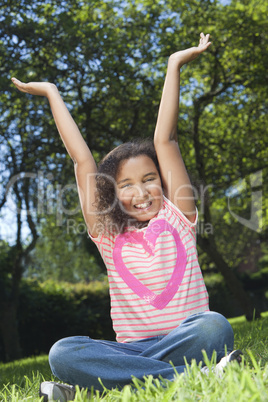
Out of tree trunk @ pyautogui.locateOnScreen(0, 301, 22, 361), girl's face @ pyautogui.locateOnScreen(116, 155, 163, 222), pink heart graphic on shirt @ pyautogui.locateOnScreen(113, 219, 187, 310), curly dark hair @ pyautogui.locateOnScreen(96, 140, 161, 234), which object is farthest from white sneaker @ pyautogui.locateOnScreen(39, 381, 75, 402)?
tree trunk @ pyautogui.locateOnScreen(0, 301, 22, 361)

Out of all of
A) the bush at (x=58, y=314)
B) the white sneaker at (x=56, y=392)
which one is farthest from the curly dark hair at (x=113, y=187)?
the bush at (x=58, y=314)

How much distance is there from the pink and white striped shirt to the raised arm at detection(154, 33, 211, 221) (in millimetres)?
144

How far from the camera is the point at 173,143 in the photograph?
2.82m

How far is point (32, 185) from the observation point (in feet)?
30.0

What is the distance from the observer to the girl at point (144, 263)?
222 centimetres

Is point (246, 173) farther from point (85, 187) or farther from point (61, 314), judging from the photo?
point (85, 187)

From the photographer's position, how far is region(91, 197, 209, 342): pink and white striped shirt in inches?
96.0

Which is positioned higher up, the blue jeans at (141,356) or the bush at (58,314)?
the blue jeans at (141,356)

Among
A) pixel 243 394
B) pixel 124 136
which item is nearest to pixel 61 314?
pixel 124 136

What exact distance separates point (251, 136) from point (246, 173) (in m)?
0.86

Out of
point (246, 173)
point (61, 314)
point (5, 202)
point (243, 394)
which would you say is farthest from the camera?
point (61, 314)

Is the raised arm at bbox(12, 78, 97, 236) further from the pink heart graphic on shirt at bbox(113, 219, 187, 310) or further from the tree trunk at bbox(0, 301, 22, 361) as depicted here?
the tree trunk at bbox(0, 301, 22, 361)

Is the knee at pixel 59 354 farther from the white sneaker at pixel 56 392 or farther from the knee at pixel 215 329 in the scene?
the knee at pixel 215 329

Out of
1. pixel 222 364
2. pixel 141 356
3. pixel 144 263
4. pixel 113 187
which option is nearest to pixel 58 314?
pixel 113 187
